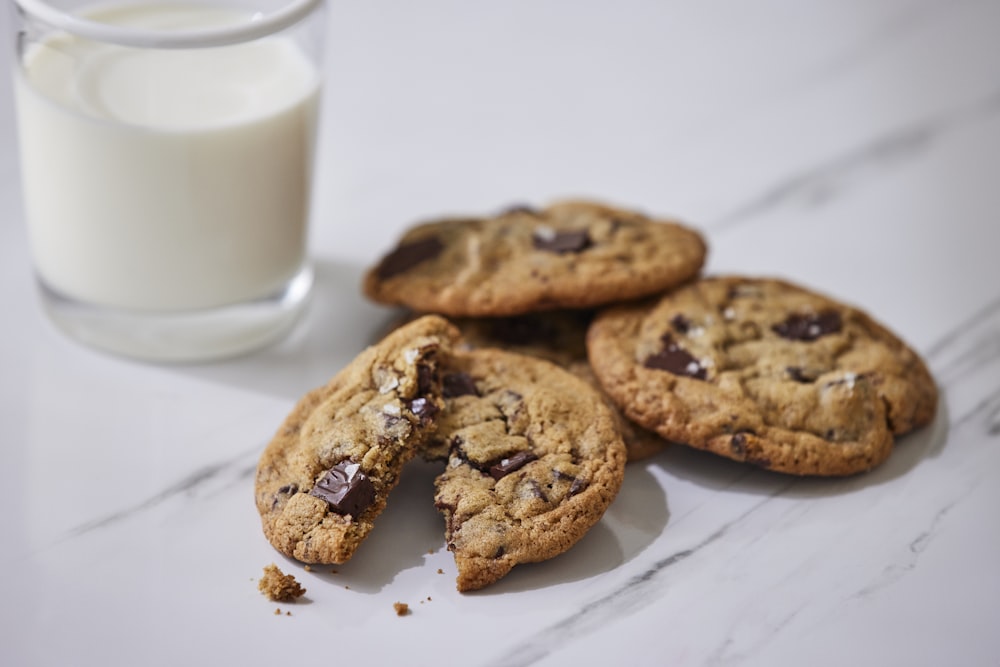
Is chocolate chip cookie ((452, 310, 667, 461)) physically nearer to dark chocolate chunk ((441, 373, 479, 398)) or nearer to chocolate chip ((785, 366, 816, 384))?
dark chocolate chunk ((441, 373, 479, 398))

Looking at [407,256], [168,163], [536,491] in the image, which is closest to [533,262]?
[407,256]

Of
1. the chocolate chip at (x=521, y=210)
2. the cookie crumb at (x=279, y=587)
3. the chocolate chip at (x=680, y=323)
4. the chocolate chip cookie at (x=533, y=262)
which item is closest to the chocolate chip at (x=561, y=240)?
the chocolate chip cookie at (x=533, y=262)

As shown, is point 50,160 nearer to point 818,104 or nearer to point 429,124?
point 429,124

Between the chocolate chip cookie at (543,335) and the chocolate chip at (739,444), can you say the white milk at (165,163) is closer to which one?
the chocolate chip cookie at (543,335)

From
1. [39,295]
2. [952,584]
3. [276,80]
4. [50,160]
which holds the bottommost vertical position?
[39,295]

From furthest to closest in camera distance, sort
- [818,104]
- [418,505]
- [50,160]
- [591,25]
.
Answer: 1. [591,25]
2. [818,104]
3. [50,160]
4. [418,505]

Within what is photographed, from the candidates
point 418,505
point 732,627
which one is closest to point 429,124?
point 418,505
